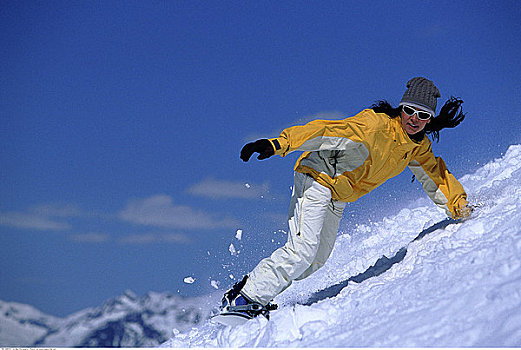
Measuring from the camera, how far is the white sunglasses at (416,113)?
3.13 m

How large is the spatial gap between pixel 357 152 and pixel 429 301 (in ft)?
3.72

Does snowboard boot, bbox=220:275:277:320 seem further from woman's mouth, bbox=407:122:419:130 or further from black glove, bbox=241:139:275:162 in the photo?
woman's mouth, bbox=407:122:419:130

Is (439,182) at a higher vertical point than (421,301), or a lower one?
higher

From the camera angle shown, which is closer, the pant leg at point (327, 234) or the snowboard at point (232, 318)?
the snowboard at point (232, 318)

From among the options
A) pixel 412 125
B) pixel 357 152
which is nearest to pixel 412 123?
pixel 412 125

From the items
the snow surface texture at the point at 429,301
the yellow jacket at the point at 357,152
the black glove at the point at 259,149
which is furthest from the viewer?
the yellow jacket at the point at 357,152

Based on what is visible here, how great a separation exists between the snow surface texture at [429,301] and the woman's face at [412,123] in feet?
2.47

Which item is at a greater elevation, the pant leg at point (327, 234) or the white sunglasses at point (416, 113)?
the white sunglasses at point (416, 113)

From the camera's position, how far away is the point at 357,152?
3037 millimetres

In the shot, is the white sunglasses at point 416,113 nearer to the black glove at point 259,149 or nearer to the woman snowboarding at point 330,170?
the woman snowboarding at point 330,170

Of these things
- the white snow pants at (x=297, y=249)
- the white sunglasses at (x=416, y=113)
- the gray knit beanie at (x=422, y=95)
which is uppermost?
the gray knit beanie at (x=422, y=95)

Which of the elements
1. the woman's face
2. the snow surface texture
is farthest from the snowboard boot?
the woman's face

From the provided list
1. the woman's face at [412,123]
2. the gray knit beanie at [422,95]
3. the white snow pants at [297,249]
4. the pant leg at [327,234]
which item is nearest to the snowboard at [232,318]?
the white snow pants at [297,249]

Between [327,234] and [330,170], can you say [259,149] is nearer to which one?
[330,170]
